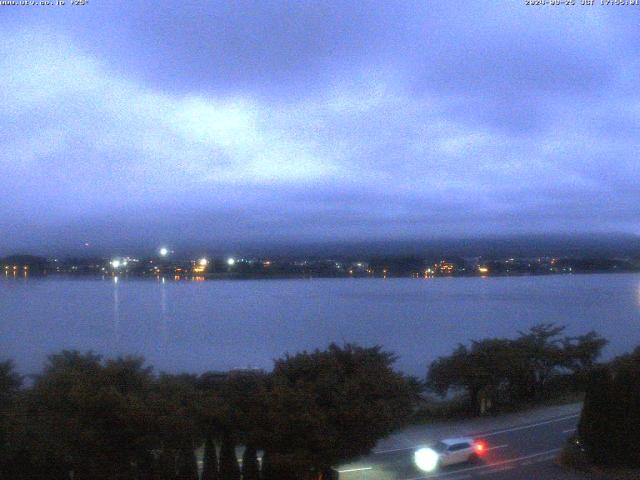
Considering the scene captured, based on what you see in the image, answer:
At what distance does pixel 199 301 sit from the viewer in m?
51.8

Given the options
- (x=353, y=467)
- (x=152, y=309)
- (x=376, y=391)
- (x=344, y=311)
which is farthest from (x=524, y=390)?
(x=152, y=309)

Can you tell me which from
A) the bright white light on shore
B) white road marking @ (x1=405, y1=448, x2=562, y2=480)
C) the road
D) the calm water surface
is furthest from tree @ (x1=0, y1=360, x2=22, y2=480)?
the calm water surface

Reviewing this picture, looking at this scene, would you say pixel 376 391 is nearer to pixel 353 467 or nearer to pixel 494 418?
pixel 353 467

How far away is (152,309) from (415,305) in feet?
60.1

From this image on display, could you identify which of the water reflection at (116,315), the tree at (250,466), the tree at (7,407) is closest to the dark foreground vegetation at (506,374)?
the tree at (250,466)

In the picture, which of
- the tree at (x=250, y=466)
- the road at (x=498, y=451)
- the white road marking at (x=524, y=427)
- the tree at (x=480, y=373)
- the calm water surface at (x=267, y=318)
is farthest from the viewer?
the calm water surface at (x=267, y=318)

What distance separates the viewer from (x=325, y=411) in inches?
397

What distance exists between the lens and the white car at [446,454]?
12.3 m

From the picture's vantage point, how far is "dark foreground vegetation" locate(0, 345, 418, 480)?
30.7 feet

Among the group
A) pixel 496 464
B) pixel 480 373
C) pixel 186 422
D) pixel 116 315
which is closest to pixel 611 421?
pixel 496 464

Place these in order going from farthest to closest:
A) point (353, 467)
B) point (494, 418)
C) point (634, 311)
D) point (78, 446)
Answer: point (634, 311)
point (494, 418)
point (353, 467)
point (78, 446)

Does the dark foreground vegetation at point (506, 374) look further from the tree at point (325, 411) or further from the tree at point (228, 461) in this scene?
the tree at point (228, 461)

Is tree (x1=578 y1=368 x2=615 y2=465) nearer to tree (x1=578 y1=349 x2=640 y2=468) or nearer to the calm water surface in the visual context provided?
tree (x1=578 y1=349 x2=640 y2=468)

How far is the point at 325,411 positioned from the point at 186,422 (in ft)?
6.28
